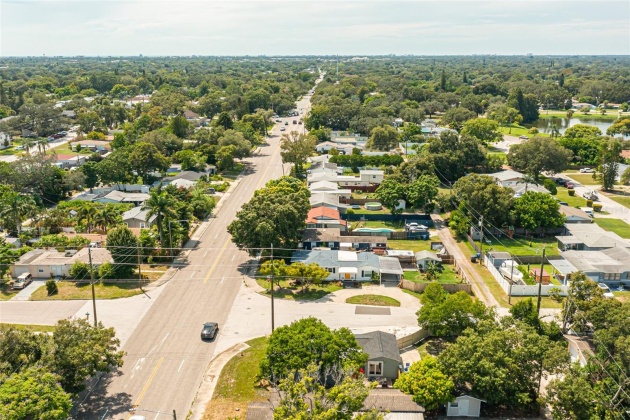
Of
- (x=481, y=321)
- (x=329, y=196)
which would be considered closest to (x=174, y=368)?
(x=481, y=321)

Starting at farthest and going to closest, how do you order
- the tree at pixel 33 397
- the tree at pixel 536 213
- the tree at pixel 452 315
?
the tree at pixel 536 213 → the tree at pixel 452 315 → the tree at pixel 33 397

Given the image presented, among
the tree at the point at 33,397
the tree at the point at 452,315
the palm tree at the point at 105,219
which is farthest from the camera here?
the palm tree at the point at 105,219

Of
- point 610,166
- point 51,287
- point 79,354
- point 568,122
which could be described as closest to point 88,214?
point 51,287

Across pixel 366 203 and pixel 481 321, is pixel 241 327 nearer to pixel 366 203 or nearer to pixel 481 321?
pixel 481 321

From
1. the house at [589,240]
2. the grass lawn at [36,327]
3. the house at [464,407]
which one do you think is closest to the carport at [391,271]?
the house at [464,407]

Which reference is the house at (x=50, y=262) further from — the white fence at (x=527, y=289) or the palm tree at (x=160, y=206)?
the white fence at (x=527, y=289)
